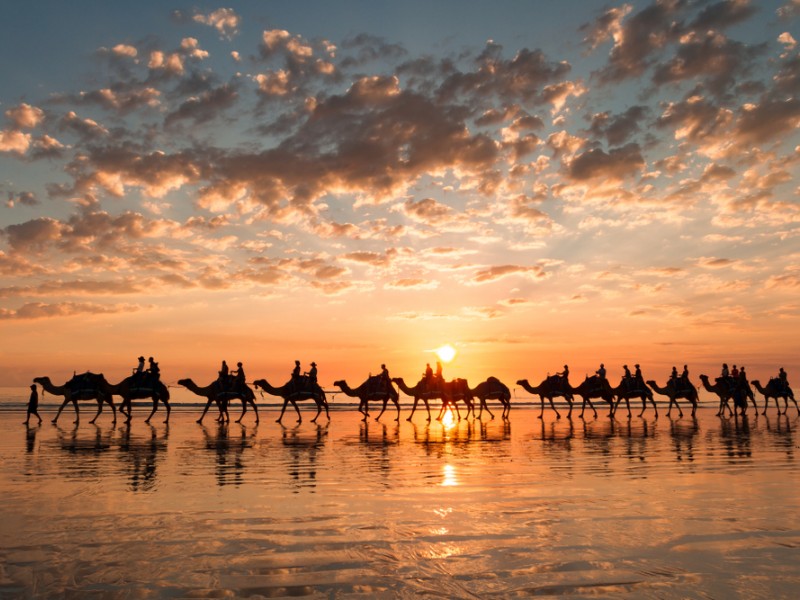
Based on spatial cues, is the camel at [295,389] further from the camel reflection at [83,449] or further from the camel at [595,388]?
the camel at [595,388]

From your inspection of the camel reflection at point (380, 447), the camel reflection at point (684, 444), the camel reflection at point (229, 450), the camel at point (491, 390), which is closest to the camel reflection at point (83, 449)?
the camel reflection at point (229, 450)

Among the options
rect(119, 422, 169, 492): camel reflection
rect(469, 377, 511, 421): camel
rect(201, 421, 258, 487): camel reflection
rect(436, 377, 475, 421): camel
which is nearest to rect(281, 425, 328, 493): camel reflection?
rect(201, 421, 258, 487): camel reflection

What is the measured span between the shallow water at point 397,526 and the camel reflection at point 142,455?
0.27ft

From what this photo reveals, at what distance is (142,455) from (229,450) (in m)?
2.04

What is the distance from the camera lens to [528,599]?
15.2 ft

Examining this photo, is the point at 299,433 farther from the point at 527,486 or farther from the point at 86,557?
the point at 86,557

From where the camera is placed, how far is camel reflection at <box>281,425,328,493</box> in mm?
10328

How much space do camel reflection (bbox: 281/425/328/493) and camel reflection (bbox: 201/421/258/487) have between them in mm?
891

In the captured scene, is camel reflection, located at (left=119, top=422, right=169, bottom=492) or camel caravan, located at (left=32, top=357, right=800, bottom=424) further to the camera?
camel caravan, located at (left=32, top=357, right=800, bottom=424)

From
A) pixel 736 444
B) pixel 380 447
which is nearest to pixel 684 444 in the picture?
pixel 736 444

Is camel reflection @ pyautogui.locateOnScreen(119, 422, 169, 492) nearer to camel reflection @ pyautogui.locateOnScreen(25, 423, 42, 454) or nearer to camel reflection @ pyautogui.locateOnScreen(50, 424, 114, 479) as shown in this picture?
camel reflection @ pyautogui.locateOnScreen(50, 424, 114, 479)

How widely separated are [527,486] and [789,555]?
4257 mm

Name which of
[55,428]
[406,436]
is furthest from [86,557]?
[55,428]

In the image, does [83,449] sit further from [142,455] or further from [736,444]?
[736,444]
